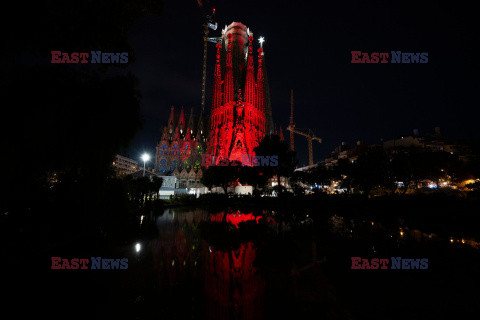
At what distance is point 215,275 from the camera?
19.5 ft

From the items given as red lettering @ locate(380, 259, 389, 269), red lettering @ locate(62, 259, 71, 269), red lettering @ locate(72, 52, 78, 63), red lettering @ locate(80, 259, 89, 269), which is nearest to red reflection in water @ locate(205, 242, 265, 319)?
red lettering @ locate(80, 259, 89, 269)

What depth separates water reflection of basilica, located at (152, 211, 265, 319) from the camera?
4.31 metres

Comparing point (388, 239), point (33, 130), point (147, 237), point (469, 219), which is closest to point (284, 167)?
point (469, 219)

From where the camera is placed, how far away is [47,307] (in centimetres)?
425

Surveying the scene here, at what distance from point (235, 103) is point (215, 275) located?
2851 inches

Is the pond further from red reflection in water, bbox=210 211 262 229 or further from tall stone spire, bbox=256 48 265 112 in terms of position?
tall stone spire, bbox=256 48 265 112

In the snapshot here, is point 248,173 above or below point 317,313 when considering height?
above

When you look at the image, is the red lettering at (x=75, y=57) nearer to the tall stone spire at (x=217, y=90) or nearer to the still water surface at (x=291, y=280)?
the still water surface at (x=291, y=280)

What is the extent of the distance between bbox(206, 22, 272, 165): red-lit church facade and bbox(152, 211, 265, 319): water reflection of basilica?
53897 mm

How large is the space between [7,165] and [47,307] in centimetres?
349

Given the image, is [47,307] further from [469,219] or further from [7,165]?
[469,219]

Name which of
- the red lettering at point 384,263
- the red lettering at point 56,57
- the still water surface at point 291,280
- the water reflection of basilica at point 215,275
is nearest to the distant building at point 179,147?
the water reflection of basilica at point 215,275

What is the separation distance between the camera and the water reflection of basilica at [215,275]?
4314 millimetres

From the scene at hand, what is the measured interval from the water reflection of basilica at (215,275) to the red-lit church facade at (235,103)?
53897 millimetres
